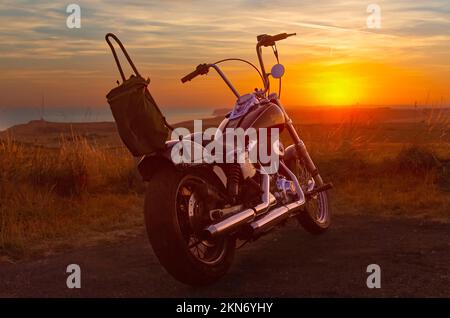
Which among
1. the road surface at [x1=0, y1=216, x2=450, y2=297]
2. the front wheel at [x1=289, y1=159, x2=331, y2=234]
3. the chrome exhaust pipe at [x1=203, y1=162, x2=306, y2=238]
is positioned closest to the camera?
the chrome exhaust pipe at [x1=203, y1=162, x2=306, y2=238]

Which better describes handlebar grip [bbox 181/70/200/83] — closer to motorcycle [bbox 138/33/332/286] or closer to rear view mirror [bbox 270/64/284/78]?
motorcycle [bbox 138/33/332/286]

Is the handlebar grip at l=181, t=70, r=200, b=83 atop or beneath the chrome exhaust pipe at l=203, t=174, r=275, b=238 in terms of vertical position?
atop

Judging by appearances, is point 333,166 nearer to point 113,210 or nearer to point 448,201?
point 448,201

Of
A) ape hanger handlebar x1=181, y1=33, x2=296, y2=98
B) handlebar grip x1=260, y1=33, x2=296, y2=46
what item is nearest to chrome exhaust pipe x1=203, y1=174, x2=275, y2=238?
ape hanger handlebar x1=181, y1=33, x2=296, y2=98

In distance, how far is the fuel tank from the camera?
5656mm

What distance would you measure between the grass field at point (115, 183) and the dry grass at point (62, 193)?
0.01m

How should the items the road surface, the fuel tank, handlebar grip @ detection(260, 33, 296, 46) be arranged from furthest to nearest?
handlebar grip @ detection(260, 33, 296, 46)
the fuel tank
the road surface

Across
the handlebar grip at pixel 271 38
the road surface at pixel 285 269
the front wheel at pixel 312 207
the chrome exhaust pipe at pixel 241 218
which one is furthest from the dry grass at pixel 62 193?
the handlebar grip at pixel 271 38

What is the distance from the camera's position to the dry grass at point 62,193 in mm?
7256

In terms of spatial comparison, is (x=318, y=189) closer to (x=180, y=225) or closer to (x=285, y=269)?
(x=285, y=269)

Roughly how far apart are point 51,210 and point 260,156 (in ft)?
11.3

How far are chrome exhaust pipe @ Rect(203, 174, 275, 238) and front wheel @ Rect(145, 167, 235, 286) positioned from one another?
18 cm

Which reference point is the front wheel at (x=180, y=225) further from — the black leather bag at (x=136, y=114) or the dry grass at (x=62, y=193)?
the dry grass at (x=62, y=193)

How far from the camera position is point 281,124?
6195 millimetres
